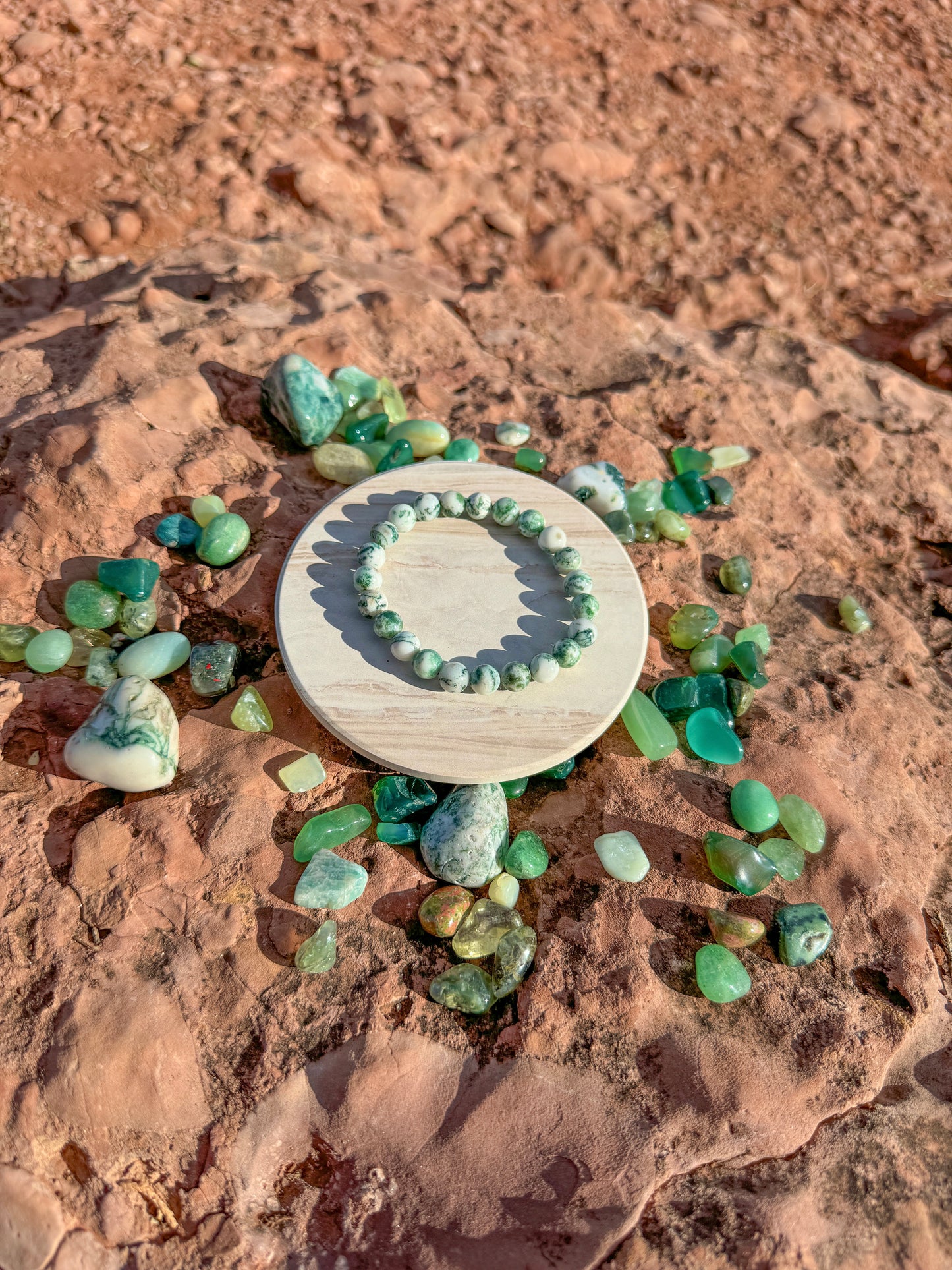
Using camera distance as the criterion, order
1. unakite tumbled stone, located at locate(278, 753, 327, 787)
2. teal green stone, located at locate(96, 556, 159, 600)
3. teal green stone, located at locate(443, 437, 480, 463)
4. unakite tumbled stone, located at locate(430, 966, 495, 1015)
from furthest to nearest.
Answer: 1. teal green stone, located at locate(443, 437, 480, 463)
2. teal green stone, located at locate(96, 556, 159, 600)
3. unakite tumbled stone, located at locate(278, 753, 327, 787)
4. unakite tumbled stone, located at locate(430, 966, 495, 1015)

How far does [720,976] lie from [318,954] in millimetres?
878

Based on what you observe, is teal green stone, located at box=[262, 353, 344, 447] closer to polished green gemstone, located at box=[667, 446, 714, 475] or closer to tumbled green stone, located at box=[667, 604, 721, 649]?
polished green gemstone, located at box=[667, 446, 714, 475]

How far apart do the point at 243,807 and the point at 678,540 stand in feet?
5.18

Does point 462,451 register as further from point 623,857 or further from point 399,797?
point 623,857

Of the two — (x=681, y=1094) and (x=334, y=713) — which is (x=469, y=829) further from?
(x=681, y=1094)

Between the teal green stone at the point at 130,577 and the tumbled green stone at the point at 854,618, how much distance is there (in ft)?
6.75

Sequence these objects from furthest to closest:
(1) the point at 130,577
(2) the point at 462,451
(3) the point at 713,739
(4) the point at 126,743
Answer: (2) the point at 462,451 → (1) the point at 130,577 → (3) the point at 713,739 → (4) the point at 126,743

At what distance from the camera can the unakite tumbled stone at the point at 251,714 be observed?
2.08m

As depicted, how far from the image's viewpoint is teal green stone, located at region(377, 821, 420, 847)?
1980mm

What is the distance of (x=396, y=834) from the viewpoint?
1979 mm

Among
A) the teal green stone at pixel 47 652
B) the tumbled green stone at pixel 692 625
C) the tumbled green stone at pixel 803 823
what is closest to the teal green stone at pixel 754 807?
the tumbled green stone at pixel 803 823

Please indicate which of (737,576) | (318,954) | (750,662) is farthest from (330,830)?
(737,576)

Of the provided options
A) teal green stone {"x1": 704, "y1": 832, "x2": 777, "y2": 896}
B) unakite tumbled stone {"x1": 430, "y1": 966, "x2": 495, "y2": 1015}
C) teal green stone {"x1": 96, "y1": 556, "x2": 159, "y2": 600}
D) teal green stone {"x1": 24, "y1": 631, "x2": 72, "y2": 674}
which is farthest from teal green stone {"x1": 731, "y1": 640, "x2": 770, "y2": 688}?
teal green stone {"x1": 24, "y1": 631, "x2": 72, "y2": 674}

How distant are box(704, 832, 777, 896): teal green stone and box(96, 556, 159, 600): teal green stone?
163cm
